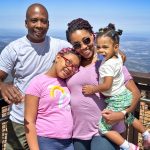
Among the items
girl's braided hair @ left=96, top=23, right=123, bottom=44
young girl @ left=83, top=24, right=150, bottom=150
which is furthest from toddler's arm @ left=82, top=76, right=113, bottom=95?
girl's braided hair @ left=96, top=23, right=123, bottom=44

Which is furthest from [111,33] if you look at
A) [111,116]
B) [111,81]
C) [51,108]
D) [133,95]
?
[51,108]

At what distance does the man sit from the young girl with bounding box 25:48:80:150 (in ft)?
0.93

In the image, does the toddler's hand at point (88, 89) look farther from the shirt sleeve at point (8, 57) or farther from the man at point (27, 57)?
the shirt sleeve at point (8, 57)

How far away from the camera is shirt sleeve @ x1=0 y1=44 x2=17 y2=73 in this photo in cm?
331

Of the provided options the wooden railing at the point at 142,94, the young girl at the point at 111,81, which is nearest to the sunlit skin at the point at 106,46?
the young girl at the point at 111,81

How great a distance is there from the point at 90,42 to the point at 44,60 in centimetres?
49

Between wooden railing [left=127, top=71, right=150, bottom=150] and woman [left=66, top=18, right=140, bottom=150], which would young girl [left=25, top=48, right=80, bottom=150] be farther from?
wooden railing [left=127, top=71, right=150, bottom=150]

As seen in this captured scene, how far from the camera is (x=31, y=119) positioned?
300 cm

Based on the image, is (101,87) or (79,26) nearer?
(101,87)

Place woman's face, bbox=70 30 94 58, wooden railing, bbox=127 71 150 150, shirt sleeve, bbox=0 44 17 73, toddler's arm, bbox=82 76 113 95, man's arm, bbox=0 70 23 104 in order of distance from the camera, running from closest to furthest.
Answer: man's arm, bbox=0 70 23 104
toddler's arm, bbox=82 76 113 95
woman's face, bbox=70 30 94 58
shirt sleeve, bbox=0 44 17 73
wooden railing, bbox=127 71 150 150

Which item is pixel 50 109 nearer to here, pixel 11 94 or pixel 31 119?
pixel 31 119

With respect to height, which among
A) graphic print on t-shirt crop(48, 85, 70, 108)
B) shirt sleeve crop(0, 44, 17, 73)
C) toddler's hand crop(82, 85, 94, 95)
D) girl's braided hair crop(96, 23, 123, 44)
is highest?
girl's braided hair crop(96, 23, 123, 44)

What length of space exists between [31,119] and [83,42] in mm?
702

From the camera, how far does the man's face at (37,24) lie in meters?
3.36
